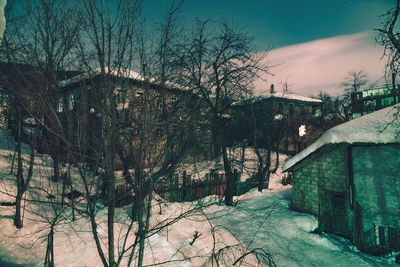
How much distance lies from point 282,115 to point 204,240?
15.0 m

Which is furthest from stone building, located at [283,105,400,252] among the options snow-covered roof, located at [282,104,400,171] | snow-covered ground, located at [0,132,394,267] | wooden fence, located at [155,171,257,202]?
wooden fence, located at [155,171,257,202]

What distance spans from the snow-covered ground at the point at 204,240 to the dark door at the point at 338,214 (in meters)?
0.59

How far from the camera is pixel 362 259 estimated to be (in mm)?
10461

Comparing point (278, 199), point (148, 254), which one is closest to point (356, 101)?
point (278, 199)

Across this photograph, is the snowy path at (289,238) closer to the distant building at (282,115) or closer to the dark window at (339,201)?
the dark window at (339,201)

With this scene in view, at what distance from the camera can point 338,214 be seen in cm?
1295

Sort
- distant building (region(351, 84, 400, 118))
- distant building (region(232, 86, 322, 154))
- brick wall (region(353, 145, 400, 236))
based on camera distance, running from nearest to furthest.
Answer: brick wall (region(353, 145, 400, 236)) < distant building (region(232, 86, 322, 154)) < distant building (region(351, 84, 400, 118))

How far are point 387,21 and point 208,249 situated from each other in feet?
31.3

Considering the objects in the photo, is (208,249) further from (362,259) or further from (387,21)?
A: (387,21)

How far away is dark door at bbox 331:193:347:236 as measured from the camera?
41.8ft

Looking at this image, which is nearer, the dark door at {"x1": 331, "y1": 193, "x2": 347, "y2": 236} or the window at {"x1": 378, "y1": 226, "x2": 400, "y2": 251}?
the window at {"x1": 378, "y1": 226, "x2": 400, "y2": 251}

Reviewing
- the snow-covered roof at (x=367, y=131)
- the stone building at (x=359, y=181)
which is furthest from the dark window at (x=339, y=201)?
the snow-covered roof at (x=367, y=131)

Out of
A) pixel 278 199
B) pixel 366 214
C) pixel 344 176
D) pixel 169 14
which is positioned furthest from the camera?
pixel 278 199

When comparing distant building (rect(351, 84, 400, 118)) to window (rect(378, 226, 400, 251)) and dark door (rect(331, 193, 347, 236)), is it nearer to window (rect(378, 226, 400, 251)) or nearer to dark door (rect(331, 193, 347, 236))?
dark door (rect(331, 193, 347, 236))
